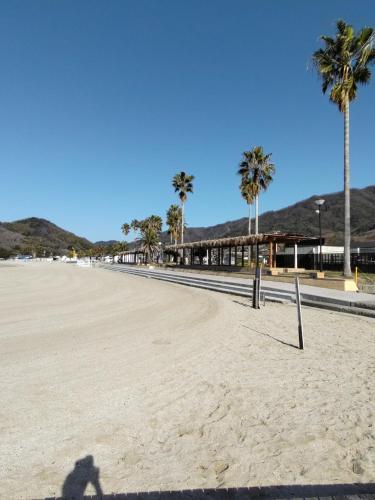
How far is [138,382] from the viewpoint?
17.4ft

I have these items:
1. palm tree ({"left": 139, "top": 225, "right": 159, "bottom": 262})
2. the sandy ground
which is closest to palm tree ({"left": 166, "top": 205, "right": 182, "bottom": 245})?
palm tree ({"left": 139, "top": 225, "right": 159, "bottom": 262})

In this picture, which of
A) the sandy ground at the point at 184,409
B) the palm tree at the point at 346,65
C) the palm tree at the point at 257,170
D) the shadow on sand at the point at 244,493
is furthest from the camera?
the palm tree at the point at 257,170

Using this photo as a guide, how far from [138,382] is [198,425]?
158cm

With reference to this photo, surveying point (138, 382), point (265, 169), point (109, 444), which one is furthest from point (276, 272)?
point (109, 444)

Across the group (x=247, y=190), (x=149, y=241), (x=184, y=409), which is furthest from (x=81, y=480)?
(x=149, y=241)

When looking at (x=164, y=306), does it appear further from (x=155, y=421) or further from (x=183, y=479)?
(x=183, y=479)

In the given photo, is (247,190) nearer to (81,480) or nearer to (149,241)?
(149,241)

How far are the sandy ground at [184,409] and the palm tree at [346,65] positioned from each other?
19.7 m

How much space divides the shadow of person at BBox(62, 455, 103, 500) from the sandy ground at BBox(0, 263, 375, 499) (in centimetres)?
4

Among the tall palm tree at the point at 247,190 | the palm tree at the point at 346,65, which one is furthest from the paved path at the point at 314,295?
the tall palm tree at the point at 247,190

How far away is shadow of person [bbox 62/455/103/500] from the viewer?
2816mm

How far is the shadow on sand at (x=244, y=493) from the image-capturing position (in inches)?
109

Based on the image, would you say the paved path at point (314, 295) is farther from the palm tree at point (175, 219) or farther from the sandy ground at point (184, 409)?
the palm tree at point (175, 219)

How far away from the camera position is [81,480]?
9.78 ft
